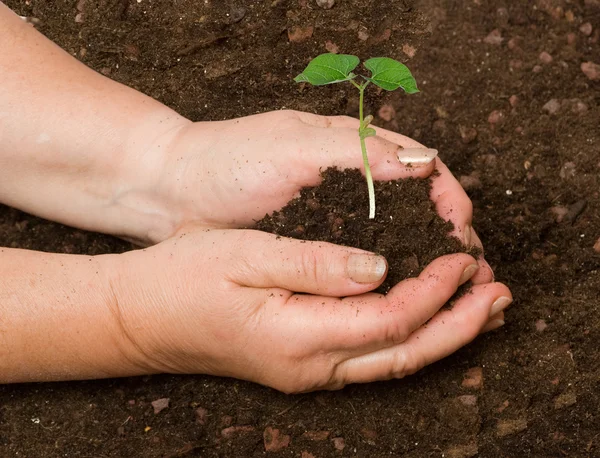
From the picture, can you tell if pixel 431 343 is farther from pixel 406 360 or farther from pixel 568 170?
pixel 568 170

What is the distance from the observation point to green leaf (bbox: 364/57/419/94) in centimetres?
133

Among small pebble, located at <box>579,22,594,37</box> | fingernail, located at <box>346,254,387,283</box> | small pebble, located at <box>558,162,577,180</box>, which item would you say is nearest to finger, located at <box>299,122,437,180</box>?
fingernail, located at <box>346,254,387,283</box>

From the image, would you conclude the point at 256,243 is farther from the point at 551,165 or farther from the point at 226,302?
the point at 551,165

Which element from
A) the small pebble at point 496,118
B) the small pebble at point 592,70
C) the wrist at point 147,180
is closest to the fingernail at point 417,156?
the small pebble at point 496,118

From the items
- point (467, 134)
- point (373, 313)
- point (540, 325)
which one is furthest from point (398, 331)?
point (467, 134)

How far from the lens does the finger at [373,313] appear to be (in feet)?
4.41

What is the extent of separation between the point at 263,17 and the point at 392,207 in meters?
0.68

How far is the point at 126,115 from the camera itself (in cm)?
171

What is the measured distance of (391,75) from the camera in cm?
134

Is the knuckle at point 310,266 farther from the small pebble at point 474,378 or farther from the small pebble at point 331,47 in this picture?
the small pebble at point 331,47

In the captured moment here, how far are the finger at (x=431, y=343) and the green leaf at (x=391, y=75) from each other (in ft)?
1.48

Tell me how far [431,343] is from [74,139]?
968 mm

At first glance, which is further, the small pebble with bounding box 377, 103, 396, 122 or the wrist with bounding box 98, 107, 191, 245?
the small pebble with bounding box 377, 103, 396, 122

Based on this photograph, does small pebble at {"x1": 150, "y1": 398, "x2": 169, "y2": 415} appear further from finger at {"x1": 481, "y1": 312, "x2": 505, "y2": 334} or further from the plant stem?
finger at {"x1": 481, "y1": 312, "x2": 505, "y2": 334}
